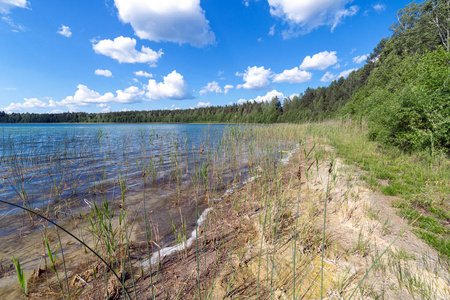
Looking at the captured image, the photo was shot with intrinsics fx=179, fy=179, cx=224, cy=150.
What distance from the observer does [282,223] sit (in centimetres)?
297

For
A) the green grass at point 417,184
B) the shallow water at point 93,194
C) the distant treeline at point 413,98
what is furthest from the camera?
the distant treeline at point 413,98

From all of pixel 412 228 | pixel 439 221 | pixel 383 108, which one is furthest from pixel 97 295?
pixel 383 108

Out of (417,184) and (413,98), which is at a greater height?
(413,98)

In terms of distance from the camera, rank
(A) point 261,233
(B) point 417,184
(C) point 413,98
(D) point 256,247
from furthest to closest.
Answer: (C) point 413,98
(B) point 417,184
(A) point 261,233
(D) point 256,247

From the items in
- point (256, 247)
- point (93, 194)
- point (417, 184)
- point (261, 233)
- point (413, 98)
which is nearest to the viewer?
point (256, 247)

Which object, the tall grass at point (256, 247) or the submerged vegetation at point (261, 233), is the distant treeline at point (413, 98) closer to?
the submerged vegetation at point (261, 233)

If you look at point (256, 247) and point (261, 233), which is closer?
point (256, 247)

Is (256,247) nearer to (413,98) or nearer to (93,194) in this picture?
(93,194)

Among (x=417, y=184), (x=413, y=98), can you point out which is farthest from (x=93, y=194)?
(x=413, y=98)

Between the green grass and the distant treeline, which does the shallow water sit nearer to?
the distant treeline

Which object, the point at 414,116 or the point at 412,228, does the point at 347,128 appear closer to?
the point at 414,116

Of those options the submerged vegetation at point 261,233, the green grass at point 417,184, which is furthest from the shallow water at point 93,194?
the green grass at point 417,184

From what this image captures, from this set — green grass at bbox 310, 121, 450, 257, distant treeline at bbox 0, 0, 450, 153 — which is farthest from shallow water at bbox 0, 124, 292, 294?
green grass at bbox 310, 121, 450, 257

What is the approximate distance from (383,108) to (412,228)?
6.22 metres
